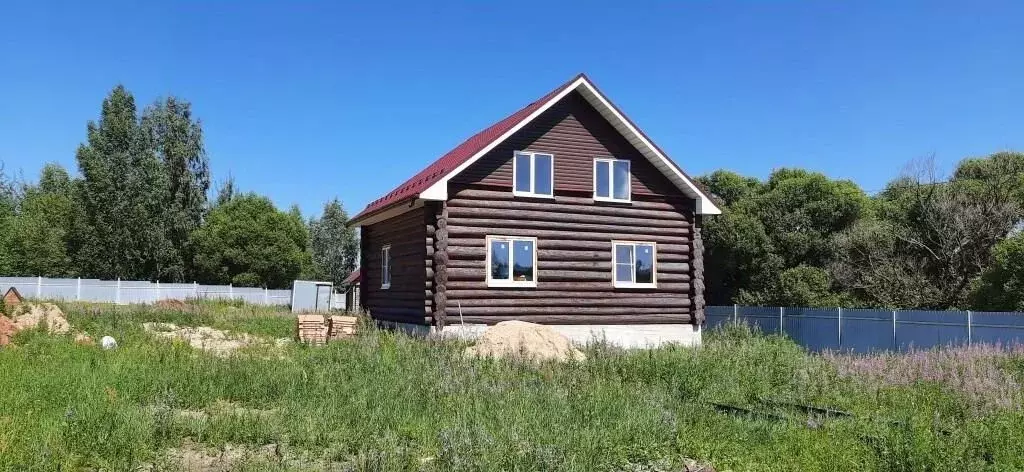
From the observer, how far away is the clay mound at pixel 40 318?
58.3 feet

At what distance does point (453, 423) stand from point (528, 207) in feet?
41.2

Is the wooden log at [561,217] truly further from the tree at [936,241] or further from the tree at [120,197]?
the tree at [120,197]

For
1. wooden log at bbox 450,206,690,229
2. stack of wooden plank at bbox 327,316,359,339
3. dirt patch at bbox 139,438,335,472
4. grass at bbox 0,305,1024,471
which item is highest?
wooden log at bbox 450,206,690,229

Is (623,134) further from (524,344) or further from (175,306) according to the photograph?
(175,306)

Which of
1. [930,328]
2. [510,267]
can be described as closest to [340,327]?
[510,267]

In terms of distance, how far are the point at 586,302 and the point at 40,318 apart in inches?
571

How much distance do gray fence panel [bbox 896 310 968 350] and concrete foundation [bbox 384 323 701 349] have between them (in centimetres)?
611

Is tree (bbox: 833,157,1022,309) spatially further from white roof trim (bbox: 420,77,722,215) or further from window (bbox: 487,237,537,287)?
window (bbox: 487,237,537,287)

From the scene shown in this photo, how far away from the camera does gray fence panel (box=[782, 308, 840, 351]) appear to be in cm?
2559

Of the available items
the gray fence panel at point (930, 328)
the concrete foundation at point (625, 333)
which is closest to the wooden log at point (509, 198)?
the concrete foundation at point (625, 333)

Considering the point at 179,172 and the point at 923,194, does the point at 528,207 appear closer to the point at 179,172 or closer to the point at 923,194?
the point at 923,194

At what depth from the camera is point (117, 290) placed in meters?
43.4

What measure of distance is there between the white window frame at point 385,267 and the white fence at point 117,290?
21.9 metres

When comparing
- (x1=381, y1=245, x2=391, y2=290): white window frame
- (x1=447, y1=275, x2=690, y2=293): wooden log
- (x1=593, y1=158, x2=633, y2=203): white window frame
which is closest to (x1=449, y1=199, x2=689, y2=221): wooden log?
(x1=593, y1=158, x2=633, y2=203): white window frame
